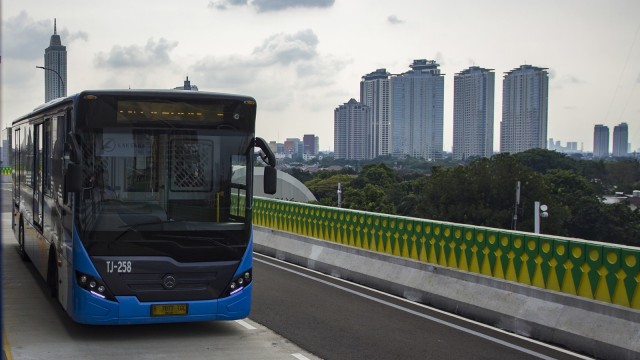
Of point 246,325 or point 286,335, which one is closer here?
point 286,335

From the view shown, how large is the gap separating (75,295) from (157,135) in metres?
2.15

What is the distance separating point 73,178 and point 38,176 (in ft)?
14.5

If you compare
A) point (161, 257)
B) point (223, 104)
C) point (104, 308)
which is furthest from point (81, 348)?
point (223, 104)

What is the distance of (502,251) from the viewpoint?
1154 cm

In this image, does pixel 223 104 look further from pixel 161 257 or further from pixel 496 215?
pixel 496 215

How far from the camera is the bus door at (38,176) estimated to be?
12453mm

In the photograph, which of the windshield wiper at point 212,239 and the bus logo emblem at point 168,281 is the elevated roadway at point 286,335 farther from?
the windshield wiper at point 212,239

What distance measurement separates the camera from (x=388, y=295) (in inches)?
539

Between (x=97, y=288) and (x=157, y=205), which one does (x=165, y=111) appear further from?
(x=97, y=288)

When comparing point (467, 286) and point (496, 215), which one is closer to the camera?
point (467, 286)

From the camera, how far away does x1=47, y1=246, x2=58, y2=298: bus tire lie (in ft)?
36.4

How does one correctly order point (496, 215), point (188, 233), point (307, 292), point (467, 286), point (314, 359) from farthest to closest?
point (496, 215) < point (307, 292) < point (467, 286) < point (188, 233) < point (314, 359)

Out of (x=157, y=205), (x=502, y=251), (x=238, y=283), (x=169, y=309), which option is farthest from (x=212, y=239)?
(x=502, y=251)

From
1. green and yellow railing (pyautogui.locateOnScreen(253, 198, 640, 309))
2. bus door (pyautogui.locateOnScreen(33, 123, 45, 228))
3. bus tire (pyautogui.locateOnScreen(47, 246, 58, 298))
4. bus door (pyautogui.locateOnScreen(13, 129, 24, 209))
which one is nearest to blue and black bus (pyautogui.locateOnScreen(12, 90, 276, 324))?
bus tire (pyautogui.locateOnScreen(47, 246, 58, 298))
